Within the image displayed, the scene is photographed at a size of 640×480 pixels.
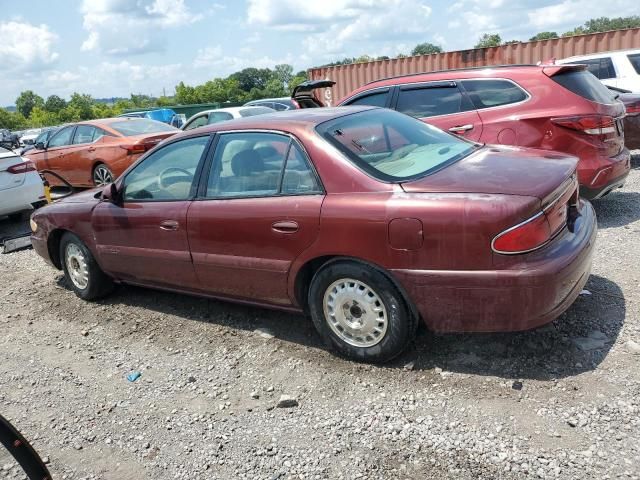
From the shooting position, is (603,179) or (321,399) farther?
(603,179)

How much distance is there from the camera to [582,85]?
565cm

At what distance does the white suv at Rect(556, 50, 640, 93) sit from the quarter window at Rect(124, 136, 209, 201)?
26.3 feet

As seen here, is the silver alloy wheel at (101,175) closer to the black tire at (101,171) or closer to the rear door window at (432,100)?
the black tire at (101,171)

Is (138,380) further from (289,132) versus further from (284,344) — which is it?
(289,132)

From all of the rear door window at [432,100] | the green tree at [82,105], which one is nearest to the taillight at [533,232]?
the rear door window at [432,100]

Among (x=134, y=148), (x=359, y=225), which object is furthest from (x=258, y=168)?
(x=134, y=148)

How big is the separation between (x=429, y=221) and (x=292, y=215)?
909 millimetres

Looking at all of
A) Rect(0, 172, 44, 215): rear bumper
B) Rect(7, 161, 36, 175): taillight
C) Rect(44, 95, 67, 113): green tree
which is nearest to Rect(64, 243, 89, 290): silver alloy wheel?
Rect(0, 172, 44, 215): rear bumper

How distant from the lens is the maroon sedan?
3.00m

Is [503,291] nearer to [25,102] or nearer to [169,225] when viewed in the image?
[169,225]

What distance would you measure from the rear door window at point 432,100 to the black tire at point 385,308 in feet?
11.3

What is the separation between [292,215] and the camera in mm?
3539

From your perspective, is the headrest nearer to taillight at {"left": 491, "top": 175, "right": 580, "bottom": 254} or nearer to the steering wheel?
the steering wheel

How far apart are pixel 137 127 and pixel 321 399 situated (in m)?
8.39
